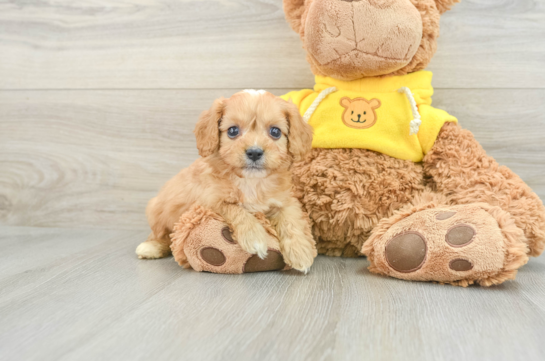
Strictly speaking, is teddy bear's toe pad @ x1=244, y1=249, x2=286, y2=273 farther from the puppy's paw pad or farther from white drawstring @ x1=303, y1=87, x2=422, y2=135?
white drawstring @ x1=303, y1=87, x2=422, y2=135

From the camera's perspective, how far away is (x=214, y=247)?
1.15 metres

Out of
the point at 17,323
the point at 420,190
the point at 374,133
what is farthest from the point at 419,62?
the point at 17,323

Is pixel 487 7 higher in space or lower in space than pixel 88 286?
higher

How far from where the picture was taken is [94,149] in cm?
185

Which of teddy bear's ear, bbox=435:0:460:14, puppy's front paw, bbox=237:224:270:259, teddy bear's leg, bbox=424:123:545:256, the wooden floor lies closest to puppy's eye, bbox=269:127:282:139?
puppy's front paw, bbox=237:224:270:259

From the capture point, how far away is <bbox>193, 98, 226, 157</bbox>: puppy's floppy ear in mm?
1175

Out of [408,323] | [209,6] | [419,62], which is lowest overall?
[408,323]

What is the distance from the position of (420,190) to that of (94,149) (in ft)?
4.43

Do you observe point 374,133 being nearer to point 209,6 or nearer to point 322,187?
point 322,187

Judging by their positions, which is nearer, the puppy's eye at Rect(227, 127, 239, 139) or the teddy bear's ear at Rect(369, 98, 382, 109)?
the puppy's eye at Rect(227, 127, 239, 139)

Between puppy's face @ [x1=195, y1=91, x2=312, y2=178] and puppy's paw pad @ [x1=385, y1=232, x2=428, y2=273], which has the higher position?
puppy's face @ [x1=195, y1=91, x2=312, y2=178]

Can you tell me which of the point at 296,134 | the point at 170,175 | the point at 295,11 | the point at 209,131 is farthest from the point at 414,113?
the point at 170,175

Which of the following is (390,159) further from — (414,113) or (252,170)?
(252,170)

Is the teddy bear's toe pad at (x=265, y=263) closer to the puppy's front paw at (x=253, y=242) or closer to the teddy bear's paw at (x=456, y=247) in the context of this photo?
the puppy's front paw at (x=253, y=242)
